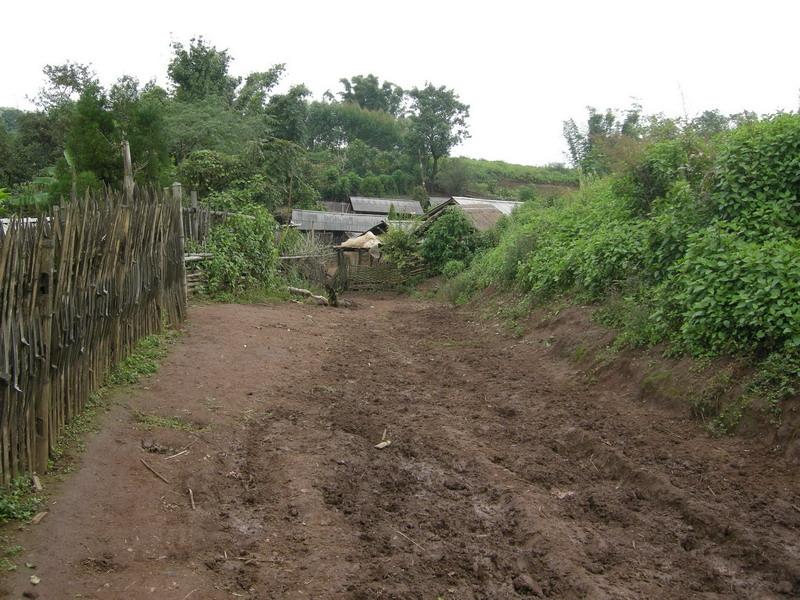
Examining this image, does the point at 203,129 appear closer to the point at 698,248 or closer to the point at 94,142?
the point at 94,142

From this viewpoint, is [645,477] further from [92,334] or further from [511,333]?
[511,333]

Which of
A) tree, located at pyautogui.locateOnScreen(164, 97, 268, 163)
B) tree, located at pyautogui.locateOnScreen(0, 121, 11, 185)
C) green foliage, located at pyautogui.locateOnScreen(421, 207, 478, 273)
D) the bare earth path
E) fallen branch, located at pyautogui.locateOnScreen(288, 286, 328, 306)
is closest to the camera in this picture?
the bare earth path

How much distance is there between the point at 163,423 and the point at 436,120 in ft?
147

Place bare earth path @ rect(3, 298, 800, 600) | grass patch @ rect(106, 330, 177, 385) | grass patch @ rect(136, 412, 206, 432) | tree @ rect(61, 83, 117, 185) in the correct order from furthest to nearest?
tree @ rect(61, 83, 117, 185), grass patch @ rect(106, 330, 177, 385), grass patch @ rect(136, 412, 206, 432), bare earth path @ rect(3, 298, 800, 600)

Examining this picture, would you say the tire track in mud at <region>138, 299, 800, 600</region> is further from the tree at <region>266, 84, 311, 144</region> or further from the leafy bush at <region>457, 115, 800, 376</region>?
the tree at <region>266, 84, 311, 144</region>

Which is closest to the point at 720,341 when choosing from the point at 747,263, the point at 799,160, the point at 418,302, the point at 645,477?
the point at 747,263

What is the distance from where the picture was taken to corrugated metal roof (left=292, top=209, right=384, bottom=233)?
1414 inches

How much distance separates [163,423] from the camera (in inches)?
229

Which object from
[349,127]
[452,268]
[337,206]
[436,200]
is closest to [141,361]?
[452,268]

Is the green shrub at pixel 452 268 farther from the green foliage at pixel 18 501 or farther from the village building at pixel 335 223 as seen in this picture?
the green foliage at pixel 18 501

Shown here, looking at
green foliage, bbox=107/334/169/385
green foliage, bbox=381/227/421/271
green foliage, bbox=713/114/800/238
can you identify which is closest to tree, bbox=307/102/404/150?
green foliage, bbox=381/227/421/271

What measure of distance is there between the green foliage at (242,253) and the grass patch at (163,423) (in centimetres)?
793

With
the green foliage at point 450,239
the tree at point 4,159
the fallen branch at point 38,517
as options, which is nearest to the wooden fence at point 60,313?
the fallen branch at point 38,517

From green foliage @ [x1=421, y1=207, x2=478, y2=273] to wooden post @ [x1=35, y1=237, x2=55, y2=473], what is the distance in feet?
60.9
